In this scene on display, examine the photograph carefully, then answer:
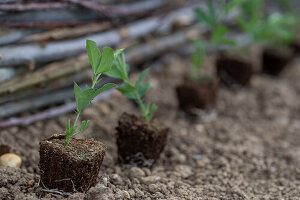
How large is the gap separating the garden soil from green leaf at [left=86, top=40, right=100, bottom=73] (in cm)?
43

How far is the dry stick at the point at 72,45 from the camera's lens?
1798mm

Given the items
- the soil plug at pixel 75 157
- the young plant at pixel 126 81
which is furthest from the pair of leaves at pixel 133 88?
the soil plug at pixel 75 157

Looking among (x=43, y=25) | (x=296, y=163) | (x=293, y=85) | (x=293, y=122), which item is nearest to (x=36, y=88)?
(x=43, y=25)

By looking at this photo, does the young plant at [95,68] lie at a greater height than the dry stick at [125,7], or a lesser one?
lesser

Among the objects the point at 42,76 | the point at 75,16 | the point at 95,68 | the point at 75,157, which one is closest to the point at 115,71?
the point at 95,68

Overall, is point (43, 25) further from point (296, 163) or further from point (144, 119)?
point (296, 163)

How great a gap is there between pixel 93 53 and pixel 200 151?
87 centimetres

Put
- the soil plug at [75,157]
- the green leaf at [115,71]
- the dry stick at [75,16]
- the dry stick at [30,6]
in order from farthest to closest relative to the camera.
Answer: the dry stick at [75,16] < the dry stick at [30,6] < the green leaf at [115,71] < the soil plug at [75,157]

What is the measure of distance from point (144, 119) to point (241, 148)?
593mm

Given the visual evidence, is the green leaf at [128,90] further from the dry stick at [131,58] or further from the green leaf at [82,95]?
the dry stick at [131,58]

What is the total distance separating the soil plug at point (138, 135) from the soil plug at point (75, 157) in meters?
0.29

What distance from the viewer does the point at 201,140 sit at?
203 centimetres

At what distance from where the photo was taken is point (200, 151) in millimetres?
1904

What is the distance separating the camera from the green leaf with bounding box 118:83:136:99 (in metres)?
1.57
